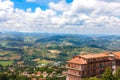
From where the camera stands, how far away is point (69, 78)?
97.9 meters

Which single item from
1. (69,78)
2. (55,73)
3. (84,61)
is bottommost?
(55,73)

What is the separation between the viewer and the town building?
91375mm

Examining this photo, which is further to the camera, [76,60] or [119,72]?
[76,60]

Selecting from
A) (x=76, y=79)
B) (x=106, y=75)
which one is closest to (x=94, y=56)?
(x=76, y=79)

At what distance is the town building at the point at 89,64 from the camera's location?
91375mm

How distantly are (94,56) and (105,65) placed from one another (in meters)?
6.52

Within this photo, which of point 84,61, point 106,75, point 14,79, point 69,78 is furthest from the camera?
point 14,79

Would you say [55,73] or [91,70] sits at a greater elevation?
[91,70]

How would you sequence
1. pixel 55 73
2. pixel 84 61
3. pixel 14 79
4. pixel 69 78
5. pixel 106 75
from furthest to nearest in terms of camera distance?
pixel 55 73 < pixel 14 79 < pixel 69 78 < pixel 84 61 < pixel 106 75

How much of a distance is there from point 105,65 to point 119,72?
14.0 m

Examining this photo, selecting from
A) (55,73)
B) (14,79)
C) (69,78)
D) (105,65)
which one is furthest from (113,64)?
(55,73)

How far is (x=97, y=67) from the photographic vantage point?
9556cm

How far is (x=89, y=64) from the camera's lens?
92062mm

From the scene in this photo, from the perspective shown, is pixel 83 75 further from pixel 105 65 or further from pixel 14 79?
pixel 14 79
